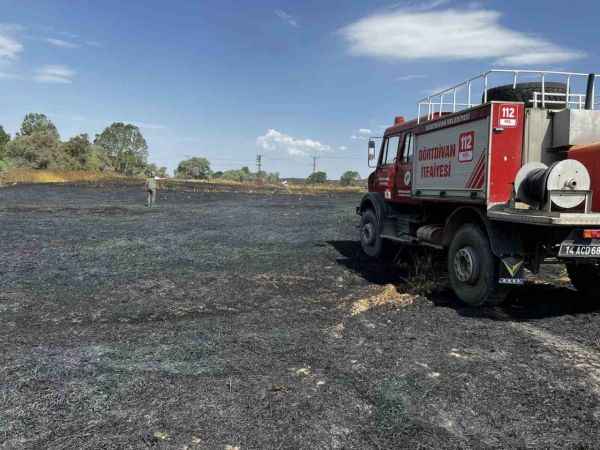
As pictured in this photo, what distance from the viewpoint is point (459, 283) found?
22.0 ft

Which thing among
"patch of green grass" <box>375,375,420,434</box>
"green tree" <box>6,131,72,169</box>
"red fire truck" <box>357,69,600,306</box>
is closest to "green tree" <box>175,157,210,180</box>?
"green tree" <box>6,131,72,169</box>

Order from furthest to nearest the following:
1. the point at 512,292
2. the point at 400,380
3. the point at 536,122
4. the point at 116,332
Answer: the point at 512,292
the point at 536,122
the point at 116,332
the point at 400,380

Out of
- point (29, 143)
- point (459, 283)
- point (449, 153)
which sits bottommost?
point (459, 283)

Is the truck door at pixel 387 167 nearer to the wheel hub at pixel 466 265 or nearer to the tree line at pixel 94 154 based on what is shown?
the wheel hub at pixel 466 265

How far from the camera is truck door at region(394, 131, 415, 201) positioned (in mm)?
9086

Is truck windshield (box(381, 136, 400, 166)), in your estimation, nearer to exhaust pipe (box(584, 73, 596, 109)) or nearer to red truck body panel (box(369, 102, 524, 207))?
red truck body panel (box(369, 102, 524, 207))

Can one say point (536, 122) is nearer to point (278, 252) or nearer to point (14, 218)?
point (278, 252)

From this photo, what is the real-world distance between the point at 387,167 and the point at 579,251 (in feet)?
17.5

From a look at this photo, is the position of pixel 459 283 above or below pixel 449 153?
below

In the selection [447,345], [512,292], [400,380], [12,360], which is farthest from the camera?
[512,292]

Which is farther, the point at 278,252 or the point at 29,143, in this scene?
the point at 29,143

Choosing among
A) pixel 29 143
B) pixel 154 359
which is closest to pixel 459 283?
pixel 154 359

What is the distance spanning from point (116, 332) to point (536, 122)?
6.18 m

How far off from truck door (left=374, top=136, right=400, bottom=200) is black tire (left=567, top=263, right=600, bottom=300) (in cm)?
402
